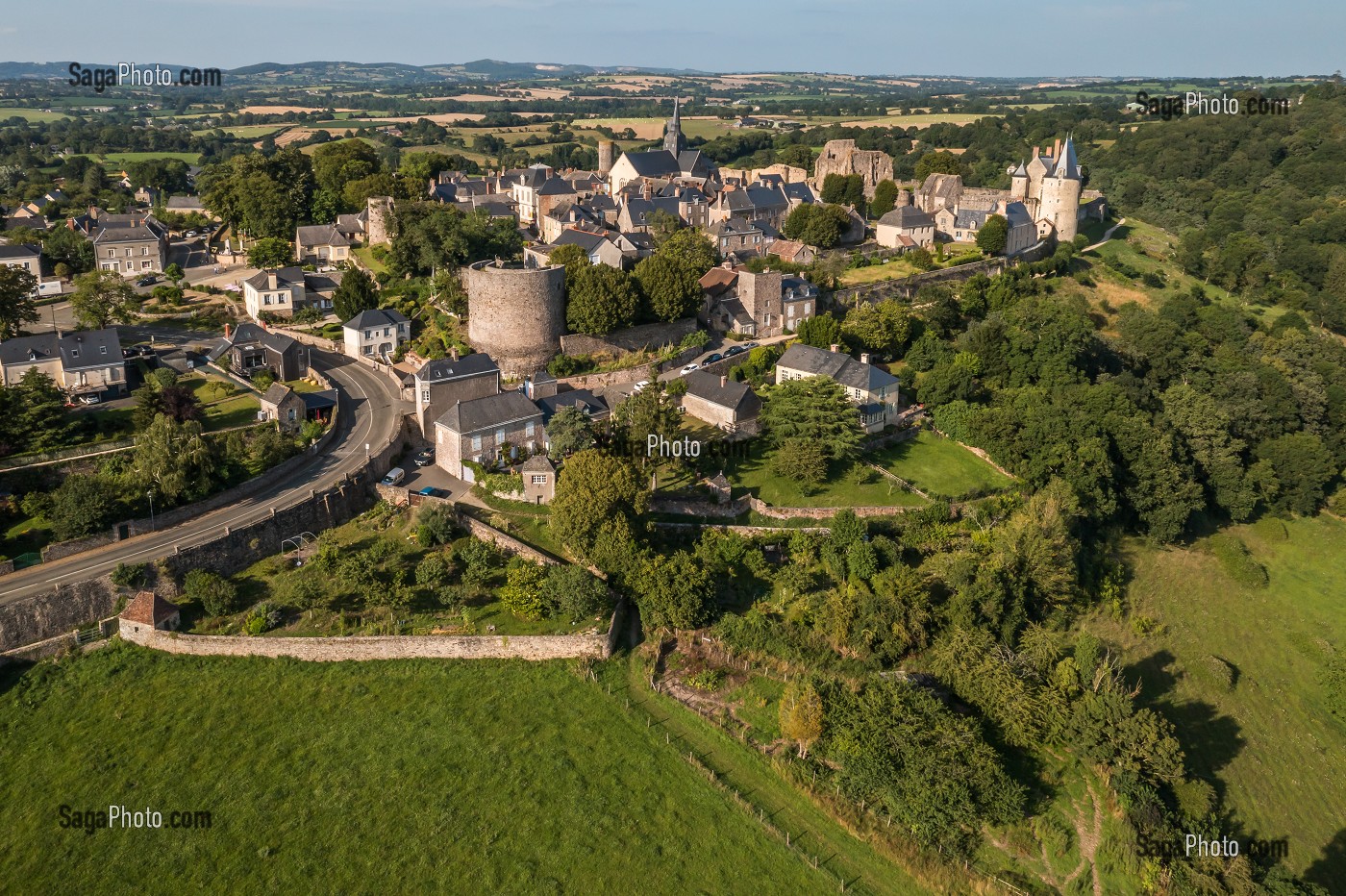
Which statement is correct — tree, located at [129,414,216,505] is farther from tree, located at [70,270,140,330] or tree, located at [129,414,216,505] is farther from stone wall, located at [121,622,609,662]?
tree, located at [70,270,140,330]

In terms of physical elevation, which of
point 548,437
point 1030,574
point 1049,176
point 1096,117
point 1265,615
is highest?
point 1096,117

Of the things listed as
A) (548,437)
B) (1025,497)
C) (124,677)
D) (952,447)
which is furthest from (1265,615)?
(124,677)

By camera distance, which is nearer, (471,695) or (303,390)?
(471,695)

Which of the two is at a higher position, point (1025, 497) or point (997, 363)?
point (997, 363)

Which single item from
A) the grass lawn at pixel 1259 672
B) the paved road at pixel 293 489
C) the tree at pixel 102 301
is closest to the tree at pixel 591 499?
the paved road at pixel 293 489

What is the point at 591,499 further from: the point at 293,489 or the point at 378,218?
the point at 378,218

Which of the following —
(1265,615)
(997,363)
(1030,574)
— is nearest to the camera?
(1030,574)

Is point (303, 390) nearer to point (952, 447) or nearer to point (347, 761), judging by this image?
point (347, 761)
